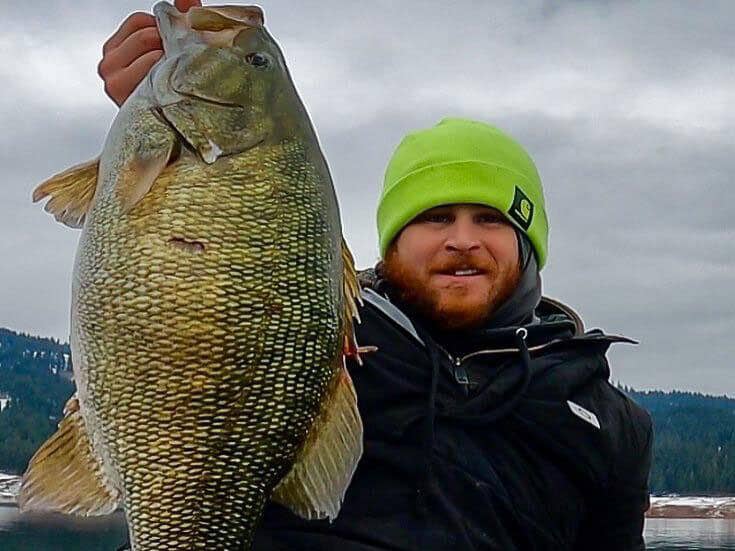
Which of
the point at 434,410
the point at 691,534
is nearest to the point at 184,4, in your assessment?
the point at 434,410

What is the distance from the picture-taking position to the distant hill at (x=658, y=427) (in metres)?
101

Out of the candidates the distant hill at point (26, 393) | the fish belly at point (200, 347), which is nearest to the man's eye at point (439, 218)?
the fish belly at point (200, 347)

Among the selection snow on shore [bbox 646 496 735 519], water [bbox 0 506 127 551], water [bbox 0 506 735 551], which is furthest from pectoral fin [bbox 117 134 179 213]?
snow on shore [bbox 646 496 735 519]

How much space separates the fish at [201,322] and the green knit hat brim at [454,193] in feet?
3.81

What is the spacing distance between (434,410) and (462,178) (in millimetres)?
1014

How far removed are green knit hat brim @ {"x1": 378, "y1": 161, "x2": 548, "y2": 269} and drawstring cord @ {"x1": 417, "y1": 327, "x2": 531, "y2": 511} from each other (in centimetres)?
50

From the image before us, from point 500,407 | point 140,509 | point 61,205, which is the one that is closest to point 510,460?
point 500,407

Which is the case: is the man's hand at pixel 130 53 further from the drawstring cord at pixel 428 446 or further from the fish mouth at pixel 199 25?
the drawstring cord at pixel 428 446

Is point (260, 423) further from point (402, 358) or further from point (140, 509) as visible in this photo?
point (402, 358)

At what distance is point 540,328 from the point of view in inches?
173

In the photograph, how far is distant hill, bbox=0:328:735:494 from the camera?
101 meters

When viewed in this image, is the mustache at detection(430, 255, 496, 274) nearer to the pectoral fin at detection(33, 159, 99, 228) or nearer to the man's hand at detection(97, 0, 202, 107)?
the man's hand at detection(97, 0, 202, 107)

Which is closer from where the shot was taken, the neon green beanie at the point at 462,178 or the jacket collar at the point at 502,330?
the jacket collar at the point at 502,330

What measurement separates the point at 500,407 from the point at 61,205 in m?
1.78
